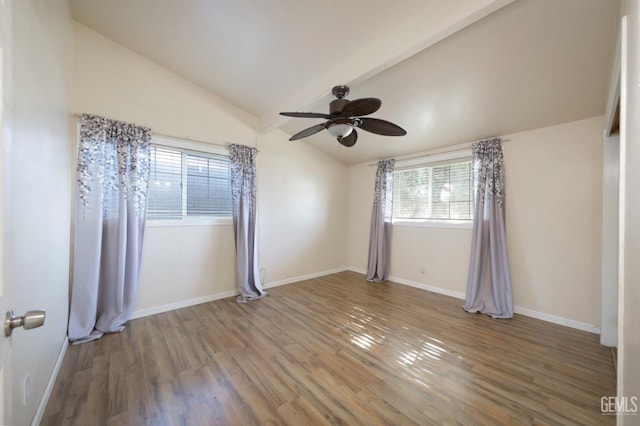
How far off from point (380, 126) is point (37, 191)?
2429 mm

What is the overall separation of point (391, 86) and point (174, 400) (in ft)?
10.8

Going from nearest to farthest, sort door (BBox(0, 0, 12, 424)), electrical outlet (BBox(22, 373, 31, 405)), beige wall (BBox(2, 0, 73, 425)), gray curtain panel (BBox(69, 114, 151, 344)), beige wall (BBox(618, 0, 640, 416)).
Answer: door (BBox(0, 0, 12, 424)) < beige wall (BBox(618, 0, 640, 416)) < beige wall (BBox(2, 0, 73, 425)) < electrical outlet (BBox(22, 373, 31, 405)) < gray curtain panel (BBox(69, 114, 151, 344))

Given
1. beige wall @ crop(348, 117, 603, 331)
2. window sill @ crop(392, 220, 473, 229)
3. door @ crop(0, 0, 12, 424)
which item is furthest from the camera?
window sill @ crop(392, 220, 473, 229)

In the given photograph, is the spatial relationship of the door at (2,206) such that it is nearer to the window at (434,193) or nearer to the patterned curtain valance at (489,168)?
the patterned curtain valance at (489,168)

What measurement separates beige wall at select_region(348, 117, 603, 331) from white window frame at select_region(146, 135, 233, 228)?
12.2 ft

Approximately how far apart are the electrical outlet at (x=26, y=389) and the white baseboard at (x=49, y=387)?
24 cm

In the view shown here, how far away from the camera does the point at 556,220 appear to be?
9.32 ft

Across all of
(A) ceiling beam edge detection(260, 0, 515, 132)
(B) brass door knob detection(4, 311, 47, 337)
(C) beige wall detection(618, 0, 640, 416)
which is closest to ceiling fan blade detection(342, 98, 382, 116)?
(A) ceiling beam edge detection(260, 0, 515, 132)

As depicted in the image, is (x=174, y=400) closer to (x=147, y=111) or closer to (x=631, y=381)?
(x=631, y=381)

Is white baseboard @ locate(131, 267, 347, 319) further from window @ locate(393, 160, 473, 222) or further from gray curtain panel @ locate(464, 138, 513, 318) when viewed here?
gray curtain panel @ locate(464, 138, 513, 318)

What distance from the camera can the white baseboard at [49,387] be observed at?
4.72ft

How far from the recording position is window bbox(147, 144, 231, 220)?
3.03 metres

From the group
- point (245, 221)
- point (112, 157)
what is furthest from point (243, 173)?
point (112, 157)

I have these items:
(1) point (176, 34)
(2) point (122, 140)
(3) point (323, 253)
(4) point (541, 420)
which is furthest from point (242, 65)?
(4) point (541, 420)
